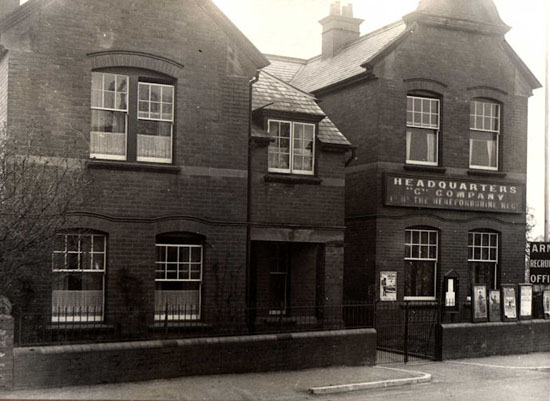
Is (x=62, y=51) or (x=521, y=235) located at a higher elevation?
(x=62, y=51)

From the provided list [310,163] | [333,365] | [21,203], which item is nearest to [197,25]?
[310,163]

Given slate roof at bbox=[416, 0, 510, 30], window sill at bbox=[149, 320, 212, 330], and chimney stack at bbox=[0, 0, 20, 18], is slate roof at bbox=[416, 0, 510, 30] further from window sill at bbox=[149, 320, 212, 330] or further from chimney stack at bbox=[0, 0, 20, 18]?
chimney stack at bbox=[0, 0, 20, 18]

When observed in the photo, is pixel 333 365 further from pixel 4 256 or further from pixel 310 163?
pixel 4 256

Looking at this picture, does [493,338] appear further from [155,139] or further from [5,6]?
[5,6]

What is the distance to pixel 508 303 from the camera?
1895 centimetres

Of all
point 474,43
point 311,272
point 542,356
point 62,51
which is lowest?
point 542,356

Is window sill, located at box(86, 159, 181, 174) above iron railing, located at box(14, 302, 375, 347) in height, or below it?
above

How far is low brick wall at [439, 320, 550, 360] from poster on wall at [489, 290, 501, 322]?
165 mm

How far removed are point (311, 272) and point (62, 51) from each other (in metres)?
8.16

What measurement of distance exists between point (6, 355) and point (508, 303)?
1216 centimetres

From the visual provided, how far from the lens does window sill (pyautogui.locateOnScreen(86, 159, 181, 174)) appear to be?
16.0m

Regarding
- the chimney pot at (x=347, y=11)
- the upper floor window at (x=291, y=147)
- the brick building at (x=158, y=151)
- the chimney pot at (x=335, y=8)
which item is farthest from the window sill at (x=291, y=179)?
the chimney pot at (x=347, y=11)

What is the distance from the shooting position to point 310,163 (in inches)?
752

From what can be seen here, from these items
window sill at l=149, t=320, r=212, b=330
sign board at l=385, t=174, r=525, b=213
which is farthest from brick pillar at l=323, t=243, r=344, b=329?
window sill at l=149, t=320, r=212, b=330
